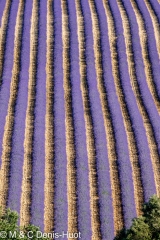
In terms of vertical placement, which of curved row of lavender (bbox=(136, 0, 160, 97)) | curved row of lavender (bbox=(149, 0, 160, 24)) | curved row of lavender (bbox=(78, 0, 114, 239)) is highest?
curved row of lavender (bbox=(149, 0, 160, 24))

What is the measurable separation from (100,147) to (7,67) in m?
10.5

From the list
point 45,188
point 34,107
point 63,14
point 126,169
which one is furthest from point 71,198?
point 63,14

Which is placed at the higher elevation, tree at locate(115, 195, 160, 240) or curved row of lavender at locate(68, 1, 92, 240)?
curved row of lavender at locate(68, 1, 92, 240)

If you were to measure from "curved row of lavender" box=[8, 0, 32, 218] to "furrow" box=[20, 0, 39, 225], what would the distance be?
0.23 metres

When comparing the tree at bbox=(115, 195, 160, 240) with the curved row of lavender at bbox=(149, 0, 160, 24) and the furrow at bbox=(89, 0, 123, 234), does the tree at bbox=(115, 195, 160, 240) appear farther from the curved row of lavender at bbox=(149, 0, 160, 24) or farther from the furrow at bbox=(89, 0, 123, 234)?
the curved row of lavender at bbox=(149, 0, 160, 24)

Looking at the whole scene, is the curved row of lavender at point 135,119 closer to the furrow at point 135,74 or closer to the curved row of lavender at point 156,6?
the furrow at point 135,74

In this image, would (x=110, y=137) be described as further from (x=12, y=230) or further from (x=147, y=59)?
(x=12, y=230)

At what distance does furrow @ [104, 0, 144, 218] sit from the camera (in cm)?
1994

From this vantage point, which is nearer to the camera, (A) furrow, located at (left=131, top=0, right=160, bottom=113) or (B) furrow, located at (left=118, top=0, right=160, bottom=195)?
(B) furrow, located at (left=118, top=0, right=160, bottom=195)

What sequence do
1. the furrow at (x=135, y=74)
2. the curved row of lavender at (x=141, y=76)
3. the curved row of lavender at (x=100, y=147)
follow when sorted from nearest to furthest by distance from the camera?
1. the curved row of lavender at (x=100, y=147)
2. the furrow at (x=135, y=74)
3. the curved row of lavender at (x=141, y=76)

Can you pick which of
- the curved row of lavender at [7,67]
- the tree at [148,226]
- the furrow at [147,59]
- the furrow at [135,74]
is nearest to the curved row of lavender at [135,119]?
the furrow at [135,74]

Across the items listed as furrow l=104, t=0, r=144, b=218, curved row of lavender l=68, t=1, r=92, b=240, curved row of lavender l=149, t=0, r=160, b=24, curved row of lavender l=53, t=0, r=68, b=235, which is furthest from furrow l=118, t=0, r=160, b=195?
curved row of lavender l=53, t=0, r=68, b=235

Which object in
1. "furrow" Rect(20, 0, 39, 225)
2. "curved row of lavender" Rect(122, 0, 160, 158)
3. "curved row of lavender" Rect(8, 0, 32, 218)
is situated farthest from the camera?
"curved row of lavender" Rect(122, 0, 160, 158)

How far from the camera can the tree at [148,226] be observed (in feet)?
39.6
